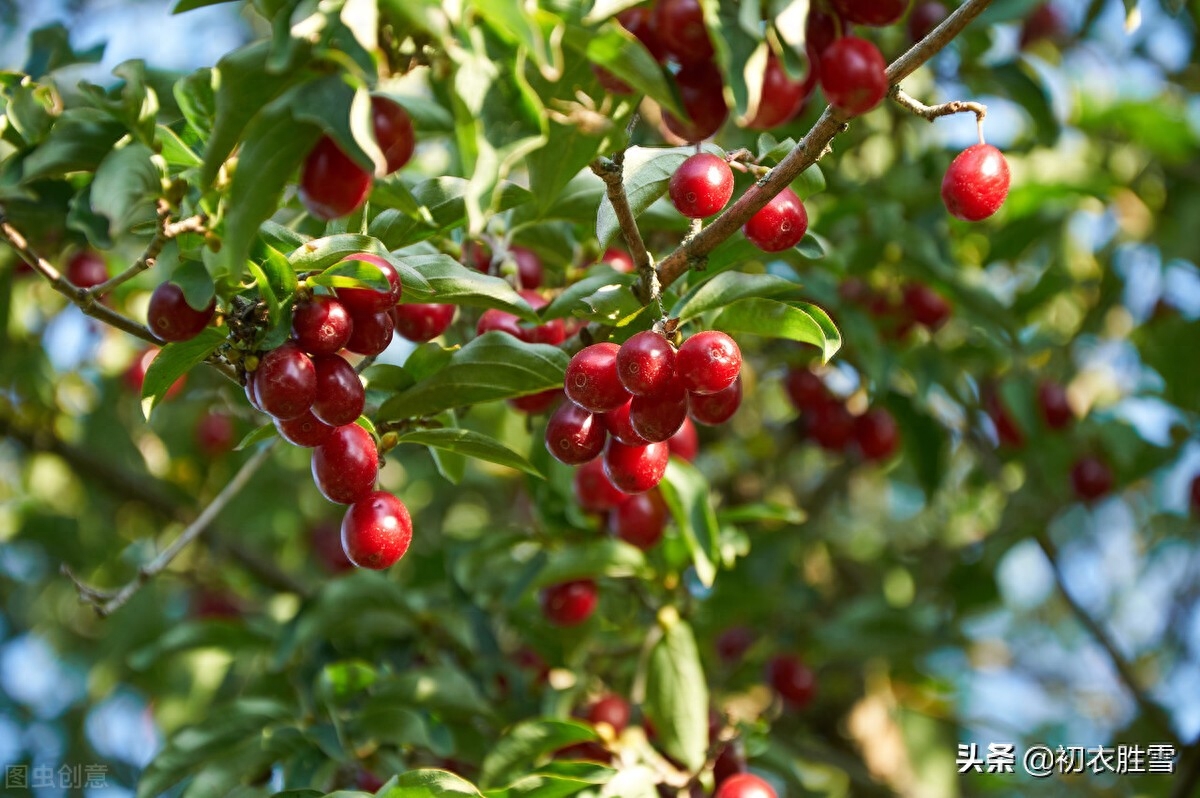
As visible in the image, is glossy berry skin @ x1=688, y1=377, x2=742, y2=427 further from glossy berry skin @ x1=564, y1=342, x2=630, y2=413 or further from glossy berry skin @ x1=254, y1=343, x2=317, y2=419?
glossy berry skin @ x1=254, y1=343, x2=317, y2=419

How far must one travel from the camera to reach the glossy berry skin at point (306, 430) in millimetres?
1777

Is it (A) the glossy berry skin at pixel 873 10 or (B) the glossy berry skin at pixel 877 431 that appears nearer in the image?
(A) the glossy berry skin at pixel 873 10

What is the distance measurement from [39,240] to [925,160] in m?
2.22

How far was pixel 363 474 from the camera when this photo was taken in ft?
6.01

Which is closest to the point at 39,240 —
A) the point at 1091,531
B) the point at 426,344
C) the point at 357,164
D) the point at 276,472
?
the point at 426,344

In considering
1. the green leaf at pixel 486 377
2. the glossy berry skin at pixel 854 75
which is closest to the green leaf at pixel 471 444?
the green leaf at pixel 486 377

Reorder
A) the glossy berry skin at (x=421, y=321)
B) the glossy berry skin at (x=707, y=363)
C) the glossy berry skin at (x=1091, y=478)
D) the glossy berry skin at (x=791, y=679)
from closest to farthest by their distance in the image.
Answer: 1. the glossy berry skin at (x=707, y=363)
2. the glossy berry skin at (x=421, y=321)
3. the glossy berry skin at (x=791, y=679)
4. the glossy berry skin at (x=1091, y=478)

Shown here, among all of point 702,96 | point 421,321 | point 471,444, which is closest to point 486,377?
point 471,444

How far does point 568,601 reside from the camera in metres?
2.83

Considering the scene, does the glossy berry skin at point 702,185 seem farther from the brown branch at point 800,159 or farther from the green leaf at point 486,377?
the green leaf at point 486,377

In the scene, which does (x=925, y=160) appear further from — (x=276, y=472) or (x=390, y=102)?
(x=276, y=472)

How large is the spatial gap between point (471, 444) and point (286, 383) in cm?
37

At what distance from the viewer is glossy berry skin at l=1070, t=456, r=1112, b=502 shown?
372 centimetres

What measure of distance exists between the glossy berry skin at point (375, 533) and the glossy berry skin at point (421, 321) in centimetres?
35
